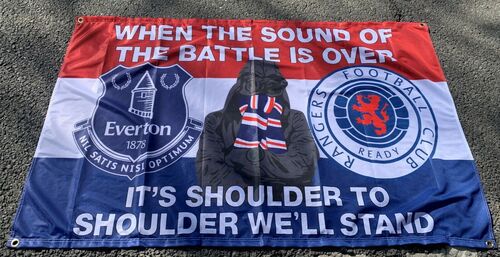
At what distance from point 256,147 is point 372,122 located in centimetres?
70

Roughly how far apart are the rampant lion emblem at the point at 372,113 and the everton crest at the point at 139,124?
0.94m

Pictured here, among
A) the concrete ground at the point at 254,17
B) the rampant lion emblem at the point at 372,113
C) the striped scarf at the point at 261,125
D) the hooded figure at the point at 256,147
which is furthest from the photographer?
the rampant lion emblem at the point at 372,113

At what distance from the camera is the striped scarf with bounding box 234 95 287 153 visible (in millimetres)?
2549

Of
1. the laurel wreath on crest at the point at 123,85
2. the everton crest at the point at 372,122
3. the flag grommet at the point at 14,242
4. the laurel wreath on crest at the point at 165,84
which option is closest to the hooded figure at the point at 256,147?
the everton crest at the point at 372,122

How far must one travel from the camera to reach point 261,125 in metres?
2.62

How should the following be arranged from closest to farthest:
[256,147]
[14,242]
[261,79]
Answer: [14,242] < [256,147] < [261,79]

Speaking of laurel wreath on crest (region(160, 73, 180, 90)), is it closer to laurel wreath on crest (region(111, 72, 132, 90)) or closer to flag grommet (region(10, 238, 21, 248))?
laurel wreath on crest (region(111, 72, 132, 90))

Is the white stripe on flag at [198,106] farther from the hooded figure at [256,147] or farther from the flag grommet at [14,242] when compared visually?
the flag grommet at [14,242]

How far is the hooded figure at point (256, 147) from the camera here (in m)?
2.44

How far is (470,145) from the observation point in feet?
8.89

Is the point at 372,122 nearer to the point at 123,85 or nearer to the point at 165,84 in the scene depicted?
the point at 165,84

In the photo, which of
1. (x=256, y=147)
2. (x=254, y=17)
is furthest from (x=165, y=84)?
(x=254, y=17)

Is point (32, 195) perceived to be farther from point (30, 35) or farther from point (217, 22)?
point (217, 22)

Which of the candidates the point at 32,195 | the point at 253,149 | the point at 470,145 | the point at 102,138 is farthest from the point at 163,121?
the point at 470,145
